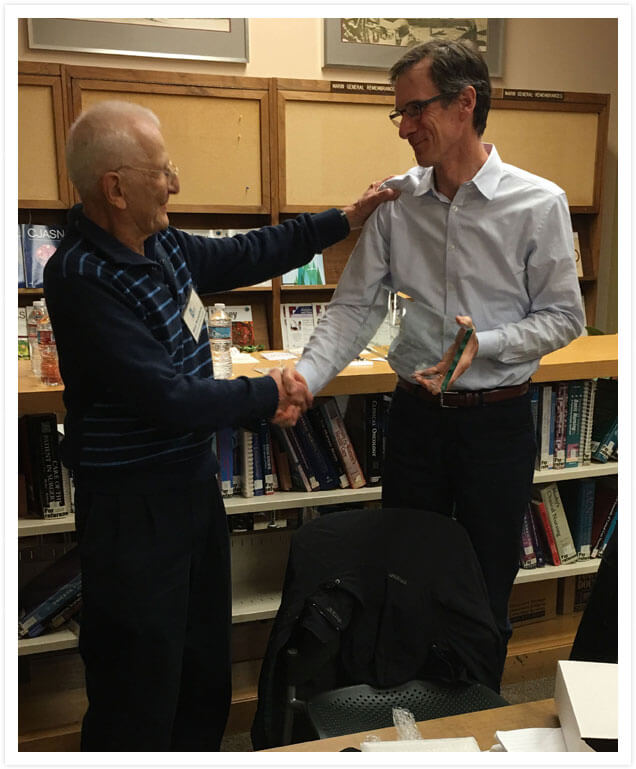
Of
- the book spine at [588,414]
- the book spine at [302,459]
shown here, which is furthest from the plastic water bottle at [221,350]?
the book spine at [588,414]

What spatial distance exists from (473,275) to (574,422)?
0.97 meters

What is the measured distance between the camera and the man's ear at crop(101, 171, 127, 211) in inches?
50.7

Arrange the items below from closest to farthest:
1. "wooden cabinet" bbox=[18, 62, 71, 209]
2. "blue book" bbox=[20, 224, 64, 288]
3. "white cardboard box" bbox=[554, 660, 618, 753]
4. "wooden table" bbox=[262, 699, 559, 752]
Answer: "white cardboard box" bbox=[554, 660, 618, 753] < "wooden table" bbox=[262, 699, 559, 752] < "wooden cabinet" bbox=[18, 62, 71, 209] < "blue book" bbox=[20, 224, 64, 288]

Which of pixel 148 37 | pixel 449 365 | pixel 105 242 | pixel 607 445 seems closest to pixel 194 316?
pixel 105 242

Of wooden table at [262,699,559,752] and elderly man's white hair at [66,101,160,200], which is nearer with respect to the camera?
wooden table at [262,699,559,752]

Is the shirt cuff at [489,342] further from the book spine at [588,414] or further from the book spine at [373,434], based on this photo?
the book spine at [588,414]

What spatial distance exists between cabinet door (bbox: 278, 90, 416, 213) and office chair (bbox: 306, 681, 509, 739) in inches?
111

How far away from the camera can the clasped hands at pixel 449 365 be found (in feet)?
4.77

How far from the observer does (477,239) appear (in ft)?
5.20

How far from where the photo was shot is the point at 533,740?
846 mm

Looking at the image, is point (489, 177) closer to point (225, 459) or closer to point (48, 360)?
point (225, 459)

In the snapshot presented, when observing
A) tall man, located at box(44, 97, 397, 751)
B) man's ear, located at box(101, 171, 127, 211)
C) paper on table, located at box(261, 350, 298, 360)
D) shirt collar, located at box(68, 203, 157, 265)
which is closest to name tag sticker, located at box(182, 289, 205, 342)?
tall man, located at box(44, 97, 397, 751)

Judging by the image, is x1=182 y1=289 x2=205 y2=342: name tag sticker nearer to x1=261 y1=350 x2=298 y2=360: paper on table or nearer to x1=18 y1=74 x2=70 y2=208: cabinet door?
x1=261 y1=350 x2=298 y2=360: paper on table
